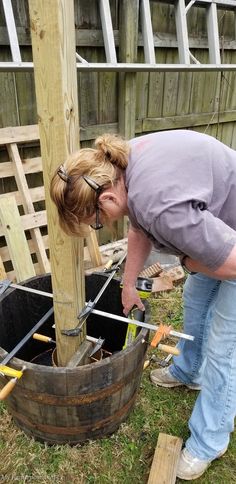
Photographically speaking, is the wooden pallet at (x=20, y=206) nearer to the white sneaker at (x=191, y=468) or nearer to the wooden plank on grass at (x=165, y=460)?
the wooden plank on grass at (x=165, y=460)

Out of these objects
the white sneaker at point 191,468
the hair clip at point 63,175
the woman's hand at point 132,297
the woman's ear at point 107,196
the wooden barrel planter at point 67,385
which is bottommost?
the white sneaker at point 191,468

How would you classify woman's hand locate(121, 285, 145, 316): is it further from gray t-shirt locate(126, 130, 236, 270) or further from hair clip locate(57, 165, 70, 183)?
hair clip locate(57, 165, 70, 183)

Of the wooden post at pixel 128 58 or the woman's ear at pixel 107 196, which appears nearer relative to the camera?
the woman's ear at pixel 107 196

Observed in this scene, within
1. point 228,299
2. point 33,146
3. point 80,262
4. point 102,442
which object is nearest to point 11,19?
point 33,146

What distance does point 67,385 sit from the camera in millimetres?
1579

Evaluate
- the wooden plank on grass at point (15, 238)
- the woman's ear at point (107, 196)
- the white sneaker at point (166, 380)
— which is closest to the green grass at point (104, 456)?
the white sneaker at point (166, 380)

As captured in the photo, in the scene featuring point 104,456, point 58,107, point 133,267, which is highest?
point 58,107

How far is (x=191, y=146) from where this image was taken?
126 centimetres

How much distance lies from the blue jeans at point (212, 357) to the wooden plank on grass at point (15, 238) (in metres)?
1.33

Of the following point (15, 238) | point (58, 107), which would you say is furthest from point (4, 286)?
point (58, 107)

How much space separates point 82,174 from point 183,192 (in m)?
0.34

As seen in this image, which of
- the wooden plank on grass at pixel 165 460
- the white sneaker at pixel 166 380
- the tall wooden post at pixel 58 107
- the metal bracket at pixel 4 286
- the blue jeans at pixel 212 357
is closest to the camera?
the tall wooden post at pixel 58 107

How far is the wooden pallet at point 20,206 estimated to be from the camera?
274 cm

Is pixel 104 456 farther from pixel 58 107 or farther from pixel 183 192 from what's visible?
pixel 58 107
